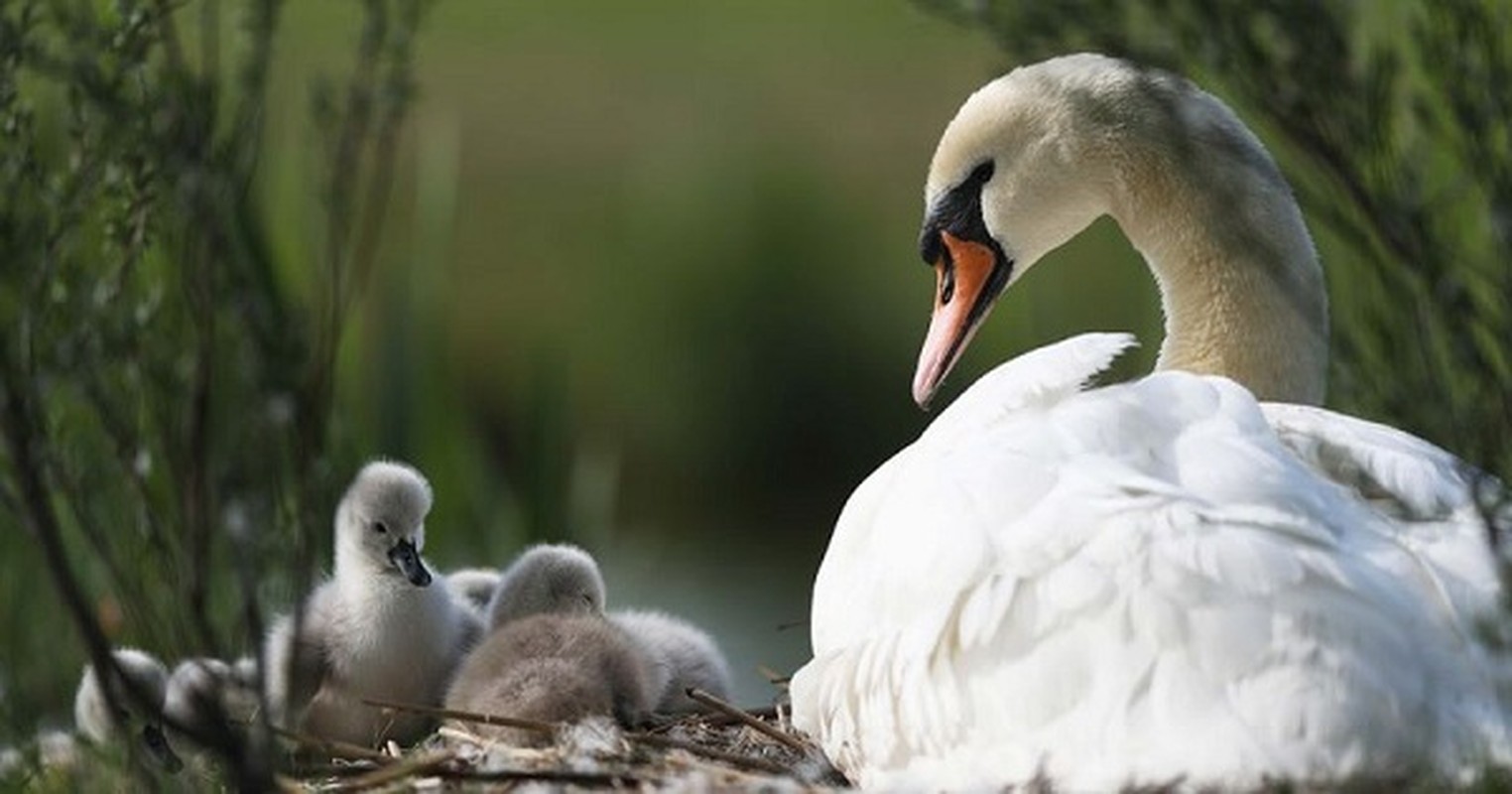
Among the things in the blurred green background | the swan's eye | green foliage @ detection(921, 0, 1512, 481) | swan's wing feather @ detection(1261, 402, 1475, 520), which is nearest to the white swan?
the blurred green background

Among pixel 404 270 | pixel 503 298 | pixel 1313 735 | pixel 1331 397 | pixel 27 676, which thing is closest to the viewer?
pixel 1313 735

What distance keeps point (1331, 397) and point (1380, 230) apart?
2.85m

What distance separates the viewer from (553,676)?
5.70m

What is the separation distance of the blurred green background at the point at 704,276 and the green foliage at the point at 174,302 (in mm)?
73

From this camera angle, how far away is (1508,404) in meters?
4.18

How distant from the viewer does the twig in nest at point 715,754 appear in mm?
5273

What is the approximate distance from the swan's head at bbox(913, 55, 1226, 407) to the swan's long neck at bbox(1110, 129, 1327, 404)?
8 centimetres

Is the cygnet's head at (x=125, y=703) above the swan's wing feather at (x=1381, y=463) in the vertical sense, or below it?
below

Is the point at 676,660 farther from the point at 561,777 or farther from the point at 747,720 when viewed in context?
the point at 561,777

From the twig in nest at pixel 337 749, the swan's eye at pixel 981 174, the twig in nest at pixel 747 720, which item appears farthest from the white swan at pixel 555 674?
the swan's eye at pixel 981 174

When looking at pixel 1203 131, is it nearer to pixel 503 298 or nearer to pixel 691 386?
pixel 691 386

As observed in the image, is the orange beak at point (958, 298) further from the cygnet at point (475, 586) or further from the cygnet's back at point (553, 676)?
the cygnet at point (475, 586)

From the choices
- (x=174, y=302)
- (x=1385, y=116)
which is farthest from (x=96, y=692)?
(x=1385, y=116)

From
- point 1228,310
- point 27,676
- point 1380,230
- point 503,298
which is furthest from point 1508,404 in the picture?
point 503,298
